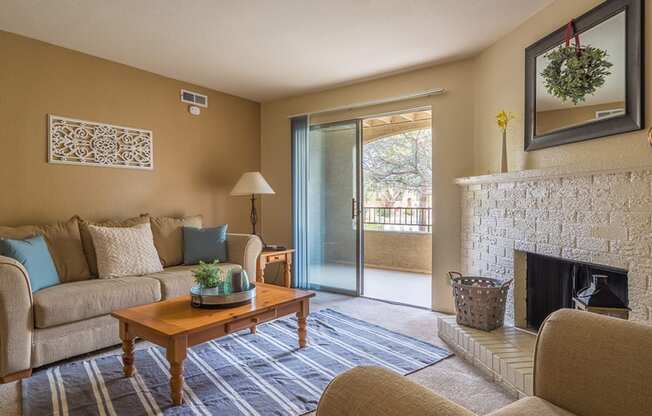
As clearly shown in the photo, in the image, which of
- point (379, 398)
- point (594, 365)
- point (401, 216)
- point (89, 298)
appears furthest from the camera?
point (401, 216)

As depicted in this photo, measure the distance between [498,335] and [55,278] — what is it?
3096 millimetres

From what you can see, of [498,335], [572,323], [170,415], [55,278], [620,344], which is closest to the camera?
[620,344]

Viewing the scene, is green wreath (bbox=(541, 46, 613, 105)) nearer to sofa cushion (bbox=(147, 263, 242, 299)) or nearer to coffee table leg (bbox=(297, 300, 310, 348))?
coffee table leg (bbox=(297, 300, 310, 348))

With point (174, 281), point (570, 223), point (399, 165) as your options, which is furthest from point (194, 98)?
point (399, 165)

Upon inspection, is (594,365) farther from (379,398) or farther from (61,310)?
(61,310)

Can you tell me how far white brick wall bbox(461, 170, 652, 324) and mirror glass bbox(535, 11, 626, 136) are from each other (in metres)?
0.38

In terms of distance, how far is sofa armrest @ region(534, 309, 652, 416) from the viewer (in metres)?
1.09

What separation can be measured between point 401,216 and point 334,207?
325 cm

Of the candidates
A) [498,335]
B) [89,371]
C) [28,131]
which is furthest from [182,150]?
[498,335]

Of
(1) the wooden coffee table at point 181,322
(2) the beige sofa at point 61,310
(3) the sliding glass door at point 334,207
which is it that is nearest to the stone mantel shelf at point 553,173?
(3) the sliding glass door at point 334,207

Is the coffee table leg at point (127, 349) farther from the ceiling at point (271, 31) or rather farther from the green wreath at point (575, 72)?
the green wreath at point (575, 72)

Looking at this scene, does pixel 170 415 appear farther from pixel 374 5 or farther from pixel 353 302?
pixel 374 5

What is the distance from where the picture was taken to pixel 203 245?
3.70m

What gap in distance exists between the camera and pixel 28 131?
310 cm
